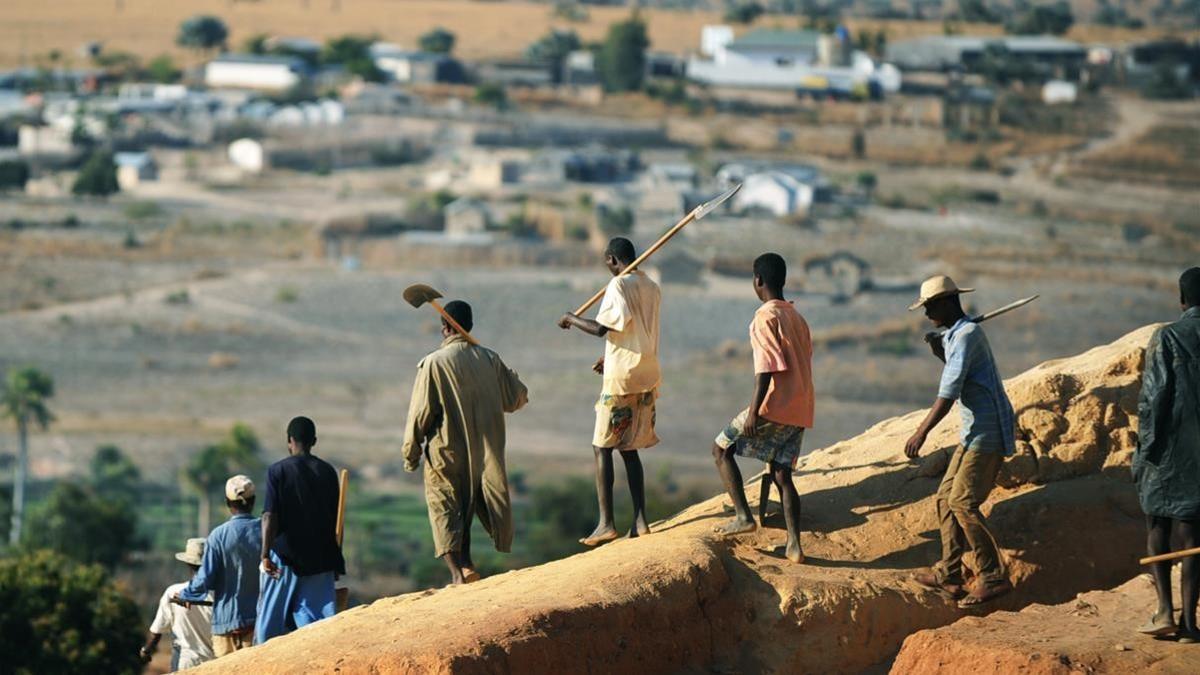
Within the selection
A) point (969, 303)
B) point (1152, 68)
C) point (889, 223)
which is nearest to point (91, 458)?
point (969, 303)

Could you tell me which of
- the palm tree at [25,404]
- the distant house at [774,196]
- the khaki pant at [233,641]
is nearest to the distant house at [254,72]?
the distant house at [774,196]

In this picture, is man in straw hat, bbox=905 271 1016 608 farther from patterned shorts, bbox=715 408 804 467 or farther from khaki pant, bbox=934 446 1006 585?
patterned shorts, bbox=715 408 804 467

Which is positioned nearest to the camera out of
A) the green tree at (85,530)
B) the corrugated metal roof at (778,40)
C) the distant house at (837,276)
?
the green tree at (85,530)

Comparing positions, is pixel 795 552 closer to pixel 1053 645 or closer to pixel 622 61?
A: pixel 1053 645

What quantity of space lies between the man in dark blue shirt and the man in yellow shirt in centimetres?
122

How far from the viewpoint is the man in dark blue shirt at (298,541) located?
27.9ft

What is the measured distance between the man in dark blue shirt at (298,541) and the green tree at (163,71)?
90.1m

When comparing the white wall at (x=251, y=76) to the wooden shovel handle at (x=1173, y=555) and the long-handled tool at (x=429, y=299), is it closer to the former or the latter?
the long-handled tool at (x=429, y=299)

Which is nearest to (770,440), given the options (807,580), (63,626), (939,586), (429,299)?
(807,580)

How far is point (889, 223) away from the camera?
72.4 metres

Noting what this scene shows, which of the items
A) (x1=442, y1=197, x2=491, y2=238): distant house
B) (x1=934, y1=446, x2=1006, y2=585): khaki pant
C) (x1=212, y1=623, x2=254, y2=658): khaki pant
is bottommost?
(x1=442, y1=197, x2=491, y2=238): distant house

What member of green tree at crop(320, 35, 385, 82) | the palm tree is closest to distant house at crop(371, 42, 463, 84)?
green tree at crop(320, 35, 385, 82)

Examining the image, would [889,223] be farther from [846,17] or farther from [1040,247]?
[846,17]

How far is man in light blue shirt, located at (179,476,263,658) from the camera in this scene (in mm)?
8656
